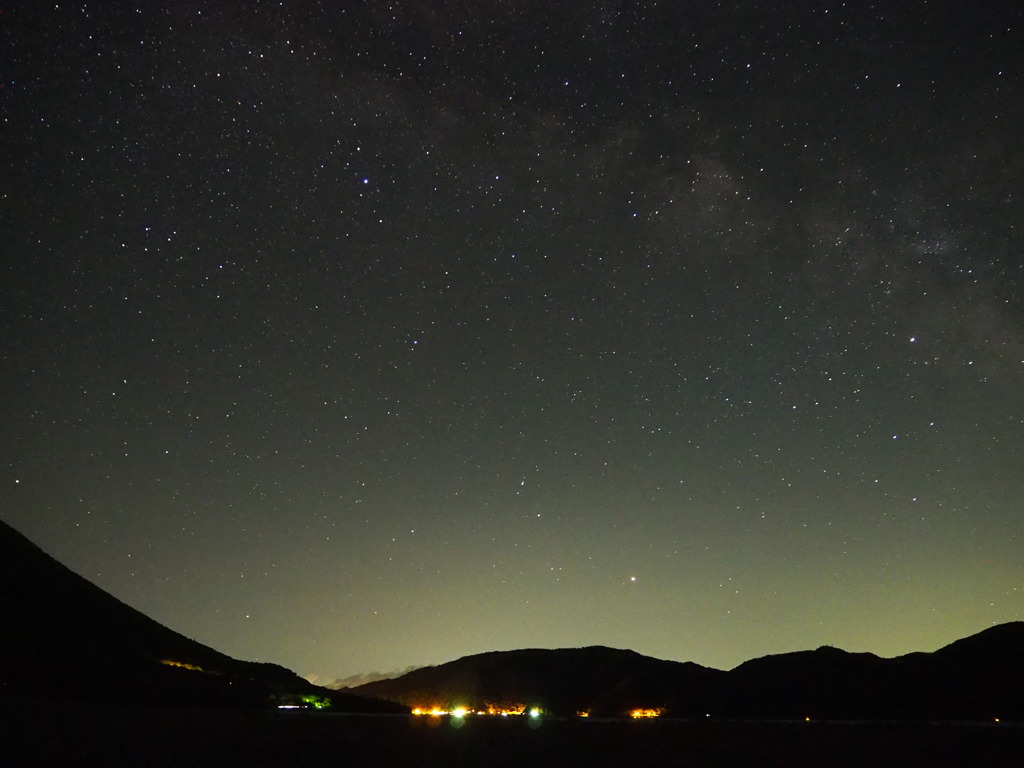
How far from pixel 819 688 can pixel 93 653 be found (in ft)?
442

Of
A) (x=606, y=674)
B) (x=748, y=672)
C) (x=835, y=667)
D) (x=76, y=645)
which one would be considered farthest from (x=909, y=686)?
(x=76, y=645)

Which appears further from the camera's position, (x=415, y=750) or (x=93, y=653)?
(x=93, y=653)

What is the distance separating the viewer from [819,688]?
147875 millimetres

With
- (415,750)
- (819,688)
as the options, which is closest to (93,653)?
(415,750)

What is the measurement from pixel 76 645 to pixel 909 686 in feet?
445

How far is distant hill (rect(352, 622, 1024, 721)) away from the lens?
120125mm

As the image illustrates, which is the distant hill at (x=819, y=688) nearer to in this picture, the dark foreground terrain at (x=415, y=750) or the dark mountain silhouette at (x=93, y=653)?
the dark mountain silhouette at (x=93, y=653)

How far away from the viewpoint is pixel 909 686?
133 m

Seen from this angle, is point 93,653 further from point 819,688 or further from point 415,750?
point 819,688

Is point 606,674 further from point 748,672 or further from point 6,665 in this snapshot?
point 6,665

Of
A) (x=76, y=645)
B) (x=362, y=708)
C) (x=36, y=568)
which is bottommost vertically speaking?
(x=362, y=708)

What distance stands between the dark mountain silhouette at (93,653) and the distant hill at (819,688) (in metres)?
57.1

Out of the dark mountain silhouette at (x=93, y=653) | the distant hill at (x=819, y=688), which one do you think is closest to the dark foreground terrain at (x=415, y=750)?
the dark mountain silhouette at (x=93, y=653)

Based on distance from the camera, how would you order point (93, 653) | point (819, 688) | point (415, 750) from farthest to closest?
point (819, 688), point (93, 653), point (415, 750)
